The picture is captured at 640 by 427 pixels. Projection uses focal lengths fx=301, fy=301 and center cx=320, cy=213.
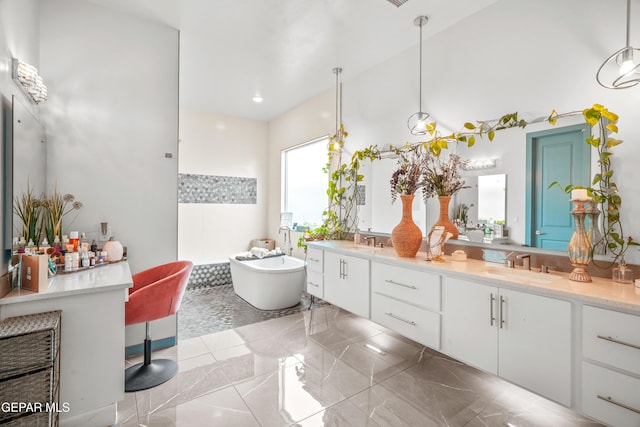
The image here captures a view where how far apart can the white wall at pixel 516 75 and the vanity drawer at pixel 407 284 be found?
2.49 ft

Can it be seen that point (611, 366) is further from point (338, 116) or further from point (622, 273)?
point (338, 116)

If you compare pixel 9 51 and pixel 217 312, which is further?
pixel 217 312

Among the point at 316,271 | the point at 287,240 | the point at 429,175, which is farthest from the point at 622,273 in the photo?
the point at 287,240

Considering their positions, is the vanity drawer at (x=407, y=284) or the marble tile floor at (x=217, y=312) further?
the marble tile floor at (x=217, y=312)

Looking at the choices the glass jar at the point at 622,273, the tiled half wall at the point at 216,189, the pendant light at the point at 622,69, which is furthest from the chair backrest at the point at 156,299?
the pendant light at the point at 622,69

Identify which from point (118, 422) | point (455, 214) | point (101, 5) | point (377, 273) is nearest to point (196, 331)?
point (118, 422)

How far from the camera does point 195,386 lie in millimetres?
2250

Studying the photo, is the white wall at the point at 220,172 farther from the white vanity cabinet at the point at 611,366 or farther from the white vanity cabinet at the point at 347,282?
the white vanity cabinet at the point at 611,366

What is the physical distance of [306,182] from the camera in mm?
5016

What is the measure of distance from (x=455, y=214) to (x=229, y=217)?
12.7 feet

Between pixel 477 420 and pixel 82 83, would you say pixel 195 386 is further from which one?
pixel 82 83

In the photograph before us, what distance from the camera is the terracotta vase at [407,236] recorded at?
2617 millimetres

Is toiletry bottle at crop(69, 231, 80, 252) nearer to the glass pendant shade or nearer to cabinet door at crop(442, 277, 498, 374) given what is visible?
cabinet door at crop(442, 277, 498, 374)

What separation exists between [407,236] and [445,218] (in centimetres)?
39
